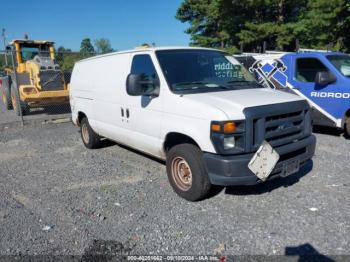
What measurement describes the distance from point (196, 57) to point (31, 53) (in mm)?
10810

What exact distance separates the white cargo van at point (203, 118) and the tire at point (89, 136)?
1.18m

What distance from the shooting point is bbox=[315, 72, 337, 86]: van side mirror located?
7.42 meters

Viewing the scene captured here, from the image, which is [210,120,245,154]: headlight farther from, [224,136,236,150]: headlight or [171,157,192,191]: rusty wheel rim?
[171,157,192,191]: rusty wheel rim

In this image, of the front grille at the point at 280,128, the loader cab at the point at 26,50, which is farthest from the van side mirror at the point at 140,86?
the loader cab at the point at 26,50

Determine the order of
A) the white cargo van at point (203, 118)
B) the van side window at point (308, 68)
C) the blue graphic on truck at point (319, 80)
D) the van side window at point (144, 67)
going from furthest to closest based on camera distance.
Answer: the van side window at point (308, 68) < the blue graphic on truck at point (319, 80) < the van side window at point (144, 67) < the white cargo van at point (203, 118)

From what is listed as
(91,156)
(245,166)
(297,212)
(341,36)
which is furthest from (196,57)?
(341,36)

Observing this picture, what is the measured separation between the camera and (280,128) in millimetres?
4293

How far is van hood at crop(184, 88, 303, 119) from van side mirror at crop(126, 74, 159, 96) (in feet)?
2.14

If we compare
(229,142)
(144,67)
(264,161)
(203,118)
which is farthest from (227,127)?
(144,67)

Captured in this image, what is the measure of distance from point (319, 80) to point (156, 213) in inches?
199

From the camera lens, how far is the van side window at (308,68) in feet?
26.1

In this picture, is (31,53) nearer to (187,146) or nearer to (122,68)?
(122,68)

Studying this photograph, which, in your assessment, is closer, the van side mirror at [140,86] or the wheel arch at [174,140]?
the wheel arch at [174,140]

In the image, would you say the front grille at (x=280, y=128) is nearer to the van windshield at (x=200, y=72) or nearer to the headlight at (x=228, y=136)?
the headlight at (x=228, y=136)
